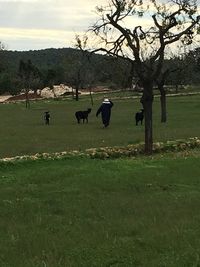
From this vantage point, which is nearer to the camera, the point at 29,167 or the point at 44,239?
the point at 44,239

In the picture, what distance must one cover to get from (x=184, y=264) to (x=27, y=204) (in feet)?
15.5

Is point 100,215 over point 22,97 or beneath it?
over

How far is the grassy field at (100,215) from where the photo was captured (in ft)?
22.8

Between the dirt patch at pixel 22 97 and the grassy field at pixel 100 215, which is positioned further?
the dirt patch at pixel 22 97

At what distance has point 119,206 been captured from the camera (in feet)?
33.6

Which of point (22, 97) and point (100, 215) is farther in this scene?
point (22, 97)

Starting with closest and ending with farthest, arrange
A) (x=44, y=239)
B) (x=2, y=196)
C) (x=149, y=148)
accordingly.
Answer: (x=44, y=239), (x=2, y=196), (x=149, y=148)

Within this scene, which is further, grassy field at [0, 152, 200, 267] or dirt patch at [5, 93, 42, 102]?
dirt patch at [5, 93, 42, 102]

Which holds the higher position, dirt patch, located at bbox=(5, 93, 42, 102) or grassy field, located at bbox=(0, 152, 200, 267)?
grassy field, located at bbox=(0, 152, 200, 267)

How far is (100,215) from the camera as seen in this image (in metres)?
9.47

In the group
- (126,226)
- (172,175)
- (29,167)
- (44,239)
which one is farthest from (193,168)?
(44,239)

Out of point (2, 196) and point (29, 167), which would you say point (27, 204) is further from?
point (29, 167)

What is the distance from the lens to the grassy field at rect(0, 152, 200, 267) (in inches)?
273

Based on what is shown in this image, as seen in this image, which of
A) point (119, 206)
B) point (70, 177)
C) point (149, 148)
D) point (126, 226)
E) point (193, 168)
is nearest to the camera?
point (126, 226)
